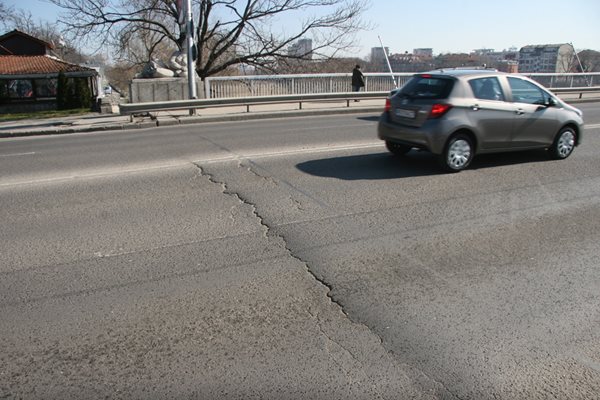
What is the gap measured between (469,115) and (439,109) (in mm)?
537

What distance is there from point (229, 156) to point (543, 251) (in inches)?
244

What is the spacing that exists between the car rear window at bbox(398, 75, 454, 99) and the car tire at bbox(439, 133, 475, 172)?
75cm

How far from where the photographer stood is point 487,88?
8047mm

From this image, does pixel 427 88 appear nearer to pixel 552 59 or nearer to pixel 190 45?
pixel 190 45

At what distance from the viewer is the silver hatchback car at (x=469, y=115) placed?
7703mm

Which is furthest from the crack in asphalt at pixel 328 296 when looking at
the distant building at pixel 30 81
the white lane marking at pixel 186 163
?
the distant building at pixel 30 81

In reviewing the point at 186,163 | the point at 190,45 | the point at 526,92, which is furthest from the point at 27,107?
the point at 526,92

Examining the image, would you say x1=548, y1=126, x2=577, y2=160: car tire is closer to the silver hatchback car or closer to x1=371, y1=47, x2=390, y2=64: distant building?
the silver hatchback car

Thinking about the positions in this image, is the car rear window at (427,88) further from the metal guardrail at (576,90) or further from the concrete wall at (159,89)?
the metal guardrail at (576,90)

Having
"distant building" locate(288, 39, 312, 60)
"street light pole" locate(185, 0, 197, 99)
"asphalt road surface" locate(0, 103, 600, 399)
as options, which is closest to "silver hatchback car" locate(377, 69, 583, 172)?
"asphalt road surface" locate(0, 103, 600, 399)

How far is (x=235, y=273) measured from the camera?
4.35 m

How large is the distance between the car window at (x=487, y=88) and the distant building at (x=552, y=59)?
25.6 m

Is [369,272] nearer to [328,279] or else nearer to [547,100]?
[328,279]

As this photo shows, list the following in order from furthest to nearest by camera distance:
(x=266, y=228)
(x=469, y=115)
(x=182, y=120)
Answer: (x=182, y=120), (x=469, y=115), (x=266, y=228)
